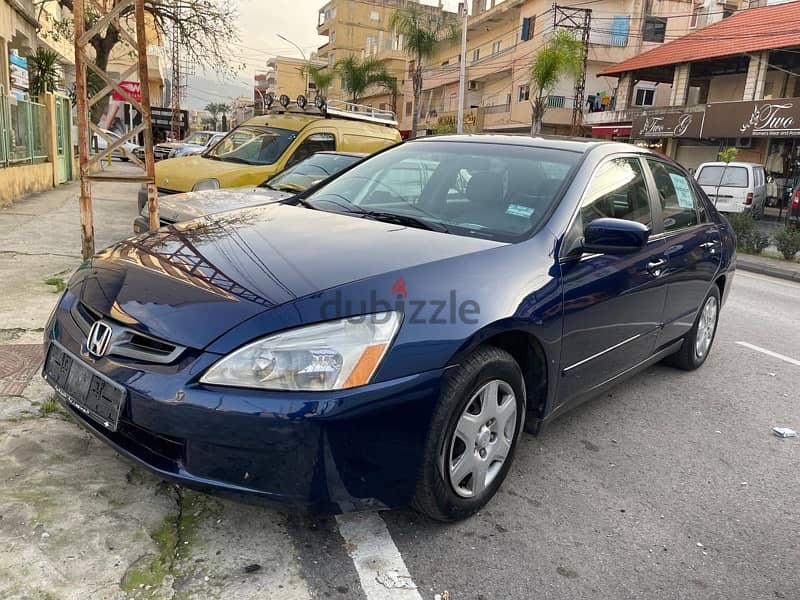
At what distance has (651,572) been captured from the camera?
252cm

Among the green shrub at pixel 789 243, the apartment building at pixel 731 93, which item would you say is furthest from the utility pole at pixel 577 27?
the green shrub at pixel 789 243

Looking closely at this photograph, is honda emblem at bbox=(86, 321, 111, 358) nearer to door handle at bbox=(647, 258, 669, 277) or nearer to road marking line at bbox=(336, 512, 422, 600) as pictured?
road marking line at bbox=(336, 512, 422, 600)

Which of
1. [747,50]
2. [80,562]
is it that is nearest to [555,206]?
[80,562]

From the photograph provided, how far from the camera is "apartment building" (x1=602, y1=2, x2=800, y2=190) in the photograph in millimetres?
22797

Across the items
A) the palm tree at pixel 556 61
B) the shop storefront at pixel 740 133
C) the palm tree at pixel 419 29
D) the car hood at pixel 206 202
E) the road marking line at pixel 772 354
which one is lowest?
the road marking line at pixel 772 354

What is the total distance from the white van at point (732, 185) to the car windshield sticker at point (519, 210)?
15.4 meters

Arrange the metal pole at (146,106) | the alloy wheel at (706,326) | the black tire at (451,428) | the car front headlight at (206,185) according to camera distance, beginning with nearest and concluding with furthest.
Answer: the black tire at (451,428) → the alloy wheel at (706,326) → the metal pole at (146,106) → the car front headlight at (206,185)

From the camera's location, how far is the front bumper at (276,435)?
211 centimetres

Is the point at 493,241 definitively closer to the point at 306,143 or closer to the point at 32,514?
the point at 32,514

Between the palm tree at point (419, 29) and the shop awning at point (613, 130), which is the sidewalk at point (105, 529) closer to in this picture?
the shop awning at point (613, 130)

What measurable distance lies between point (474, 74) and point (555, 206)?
46098mm

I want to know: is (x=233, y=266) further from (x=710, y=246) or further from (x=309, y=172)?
(x=309, y=172)

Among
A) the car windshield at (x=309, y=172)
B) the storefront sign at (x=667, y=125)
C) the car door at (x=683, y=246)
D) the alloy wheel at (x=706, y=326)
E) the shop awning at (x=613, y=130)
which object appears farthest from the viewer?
the shop awning at (x=613, y=130)

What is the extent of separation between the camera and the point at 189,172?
823 centimetres
